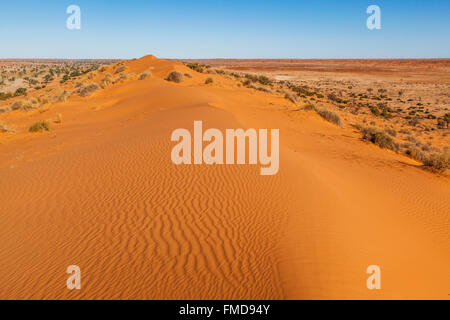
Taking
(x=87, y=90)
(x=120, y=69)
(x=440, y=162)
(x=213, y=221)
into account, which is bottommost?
(x=213, y=221)

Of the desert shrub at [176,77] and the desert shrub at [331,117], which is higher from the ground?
the desert shrub at [176,77]

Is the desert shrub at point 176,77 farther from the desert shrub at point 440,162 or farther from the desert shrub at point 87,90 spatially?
the desert shrub at point 440,162

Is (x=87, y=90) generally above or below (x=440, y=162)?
above

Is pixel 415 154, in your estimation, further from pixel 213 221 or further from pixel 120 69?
pixel 120 69

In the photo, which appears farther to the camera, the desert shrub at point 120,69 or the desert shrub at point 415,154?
the desert shrub at point 120,69

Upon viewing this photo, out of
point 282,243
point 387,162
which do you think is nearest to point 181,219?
point 282,243

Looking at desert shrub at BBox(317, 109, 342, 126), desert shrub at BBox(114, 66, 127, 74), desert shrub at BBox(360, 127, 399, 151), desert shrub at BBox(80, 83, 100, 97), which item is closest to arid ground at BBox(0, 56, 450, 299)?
desert shrub at BBox(360, 127, 399, 151)

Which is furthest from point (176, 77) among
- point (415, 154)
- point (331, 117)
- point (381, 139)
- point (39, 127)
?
point (415, 154)

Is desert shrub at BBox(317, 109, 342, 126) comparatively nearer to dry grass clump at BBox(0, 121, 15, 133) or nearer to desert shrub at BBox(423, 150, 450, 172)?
desert shrub at BBox(423, 150, 450, 172)

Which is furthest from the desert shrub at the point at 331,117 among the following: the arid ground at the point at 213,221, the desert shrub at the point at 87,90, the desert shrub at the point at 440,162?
the desert shrub at the point at 87,90

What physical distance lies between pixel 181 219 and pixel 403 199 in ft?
21.2

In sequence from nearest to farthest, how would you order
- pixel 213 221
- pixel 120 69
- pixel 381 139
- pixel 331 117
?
pixel 213 221 → pixel 381 139 → pixel 331 117 → pixel 120 69

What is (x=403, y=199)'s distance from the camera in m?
8.18
